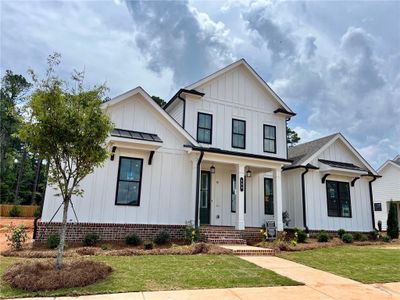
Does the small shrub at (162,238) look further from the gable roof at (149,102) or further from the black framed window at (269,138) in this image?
the black framed window at (269,138)

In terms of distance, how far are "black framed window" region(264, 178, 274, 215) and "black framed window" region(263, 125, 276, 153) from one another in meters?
1.60

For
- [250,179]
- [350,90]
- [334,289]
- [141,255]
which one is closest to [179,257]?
[141,255]

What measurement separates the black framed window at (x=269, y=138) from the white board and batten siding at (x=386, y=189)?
51.8ft

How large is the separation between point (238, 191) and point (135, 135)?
4.94 meters

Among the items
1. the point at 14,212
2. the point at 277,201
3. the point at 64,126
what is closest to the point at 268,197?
the point at 277,201

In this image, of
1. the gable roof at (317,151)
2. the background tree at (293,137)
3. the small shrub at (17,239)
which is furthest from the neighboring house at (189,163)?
the background tree at (293,137)

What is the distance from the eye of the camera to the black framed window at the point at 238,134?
592 inches

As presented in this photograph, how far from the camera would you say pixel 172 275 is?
253 inches

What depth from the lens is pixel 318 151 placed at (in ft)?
Result: 52.2

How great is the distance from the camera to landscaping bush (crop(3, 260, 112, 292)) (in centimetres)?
527

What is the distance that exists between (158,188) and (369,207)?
12155 millimetres

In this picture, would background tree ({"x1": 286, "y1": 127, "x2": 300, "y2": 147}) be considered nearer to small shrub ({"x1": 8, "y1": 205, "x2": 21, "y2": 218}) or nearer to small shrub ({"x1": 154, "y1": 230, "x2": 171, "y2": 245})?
small shrub ({"x1": 154, "y1": 230, "x2": 171, "y2": 245})

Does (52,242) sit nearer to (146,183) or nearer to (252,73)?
(146,183)

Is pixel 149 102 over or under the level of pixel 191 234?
over
